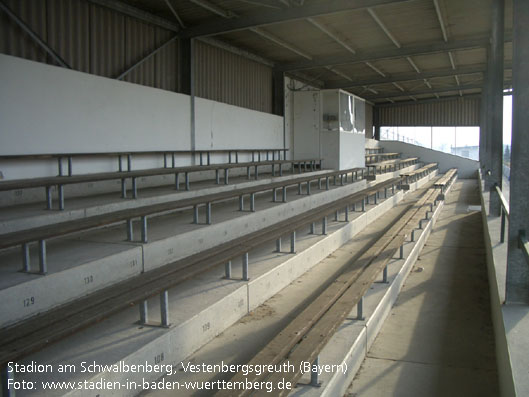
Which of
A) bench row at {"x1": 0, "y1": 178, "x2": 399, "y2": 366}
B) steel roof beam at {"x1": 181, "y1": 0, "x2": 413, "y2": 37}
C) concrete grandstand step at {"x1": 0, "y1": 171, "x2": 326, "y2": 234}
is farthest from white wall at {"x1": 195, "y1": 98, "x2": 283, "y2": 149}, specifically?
bench row at {"x1": 0, "y1": 178, "x2": 399, "y2": 366}

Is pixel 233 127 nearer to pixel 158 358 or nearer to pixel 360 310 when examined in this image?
pixel 360 310

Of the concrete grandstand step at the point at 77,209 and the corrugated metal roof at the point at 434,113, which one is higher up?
the corrugated metal roof at the point at 434,113

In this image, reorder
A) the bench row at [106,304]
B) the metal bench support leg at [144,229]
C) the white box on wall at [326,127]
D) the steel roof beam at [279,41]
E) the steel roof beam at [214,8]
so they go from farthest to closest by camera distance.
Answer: the white box on wall at [326,127] → the steel roof beam at [279,41] → the steel roof beam at [214,8] → the metal bench support leg at [144,229] → the bench row at [106,304]

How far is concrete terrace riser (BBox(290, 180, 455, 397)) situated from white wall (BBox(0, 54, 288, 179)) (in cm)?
401

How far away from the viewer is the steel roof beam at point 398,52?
1074cm

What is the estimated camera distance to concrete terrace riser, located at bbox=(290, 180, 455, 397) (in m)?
2.61

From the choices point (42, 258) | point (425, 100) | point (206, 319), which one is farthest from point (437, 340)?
point (425, 100)

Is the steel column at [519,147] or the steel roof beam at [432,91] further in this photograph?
the steel roof beam at [432,91]

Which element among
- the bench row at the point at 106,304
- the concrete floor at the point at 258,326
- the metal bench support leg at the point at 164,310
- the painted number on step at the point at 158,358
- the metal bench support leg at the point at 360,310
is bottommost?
the concrete floor at the point at 258,326

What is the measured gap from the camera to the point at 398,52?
1130 cm

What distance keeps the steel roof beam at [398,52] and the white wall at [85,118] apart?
12.8ft

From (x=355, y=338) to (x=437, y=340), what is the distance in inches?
38.2

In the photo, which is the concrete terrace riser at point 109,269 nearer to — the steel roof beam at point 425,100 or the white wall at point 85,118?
the white wall at point 85,118

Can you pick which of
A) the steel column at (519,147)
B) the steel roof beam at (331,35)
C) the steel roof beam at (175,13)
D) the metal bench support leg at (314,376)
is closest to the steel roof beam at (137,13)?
the steel roof beam at (175,13)
